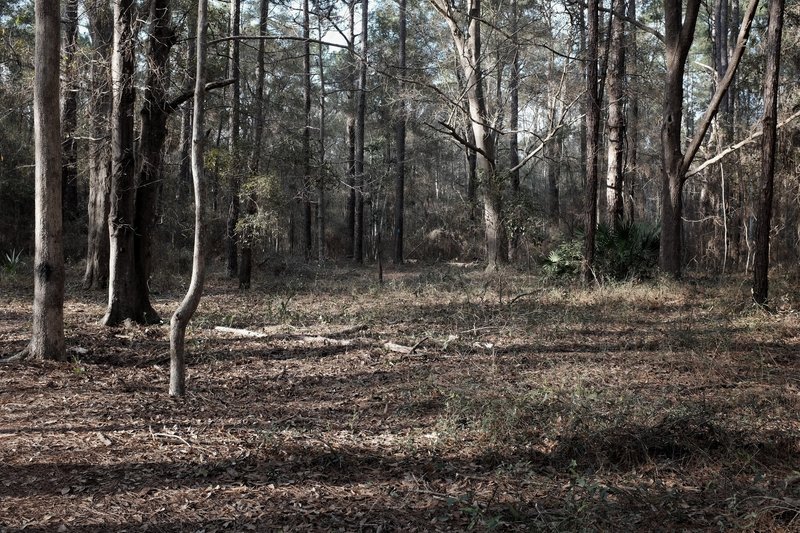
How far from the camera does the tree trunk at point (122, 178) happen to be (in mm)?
9102

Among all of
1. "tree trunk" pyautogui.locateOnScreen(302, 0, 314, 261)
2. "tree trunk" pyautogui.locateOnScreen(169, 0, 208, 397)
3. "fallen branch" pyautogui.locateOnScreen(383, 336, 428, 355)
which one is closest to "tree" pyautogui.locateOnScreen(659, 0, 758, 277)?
"fallen branch" pyautogui.locateOnScreen(383, 336, 428, 355)

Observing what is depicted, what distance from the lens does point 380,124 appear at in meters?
32.1

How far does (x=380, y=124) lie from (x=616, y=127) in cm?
1752

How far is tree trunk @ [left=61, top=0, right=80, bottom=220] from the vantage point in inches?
391

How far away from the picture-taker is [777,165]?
15.5 meters

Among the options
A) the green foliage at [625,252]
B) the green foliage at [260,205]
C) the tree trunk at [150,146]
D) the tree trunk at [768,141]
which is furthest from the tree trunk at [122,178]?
the tree trunk at [768,141]

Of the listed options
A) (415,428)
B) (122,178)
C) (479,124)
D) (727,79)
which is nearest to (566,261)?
(479,124)

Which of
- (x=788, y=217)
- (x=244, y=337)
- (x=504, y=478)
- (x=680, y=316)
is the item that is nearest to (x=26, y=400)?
(x=244, y=337)

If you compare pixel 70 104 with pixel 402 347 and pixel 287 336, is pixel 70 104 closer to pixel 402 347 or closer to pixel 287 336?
pixel 287 336

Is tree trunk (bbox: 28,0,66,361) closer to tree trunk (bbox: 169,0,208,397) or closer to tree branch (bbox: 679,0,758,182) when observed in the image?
tree trunk (bbox: 169,0,208,397)

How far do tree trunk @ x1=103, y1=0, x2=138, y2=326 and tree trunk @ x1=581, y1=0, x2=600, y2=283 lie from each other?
29.2 ft

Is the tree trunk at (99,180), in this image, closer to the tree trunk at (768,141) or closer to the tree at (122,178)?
the tree at (122,178)

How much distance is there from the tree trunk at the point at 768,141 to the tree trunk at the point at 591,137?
3.55 m

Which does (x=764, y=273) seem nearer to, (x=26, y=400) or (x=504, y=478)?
(x=504, y=478)
